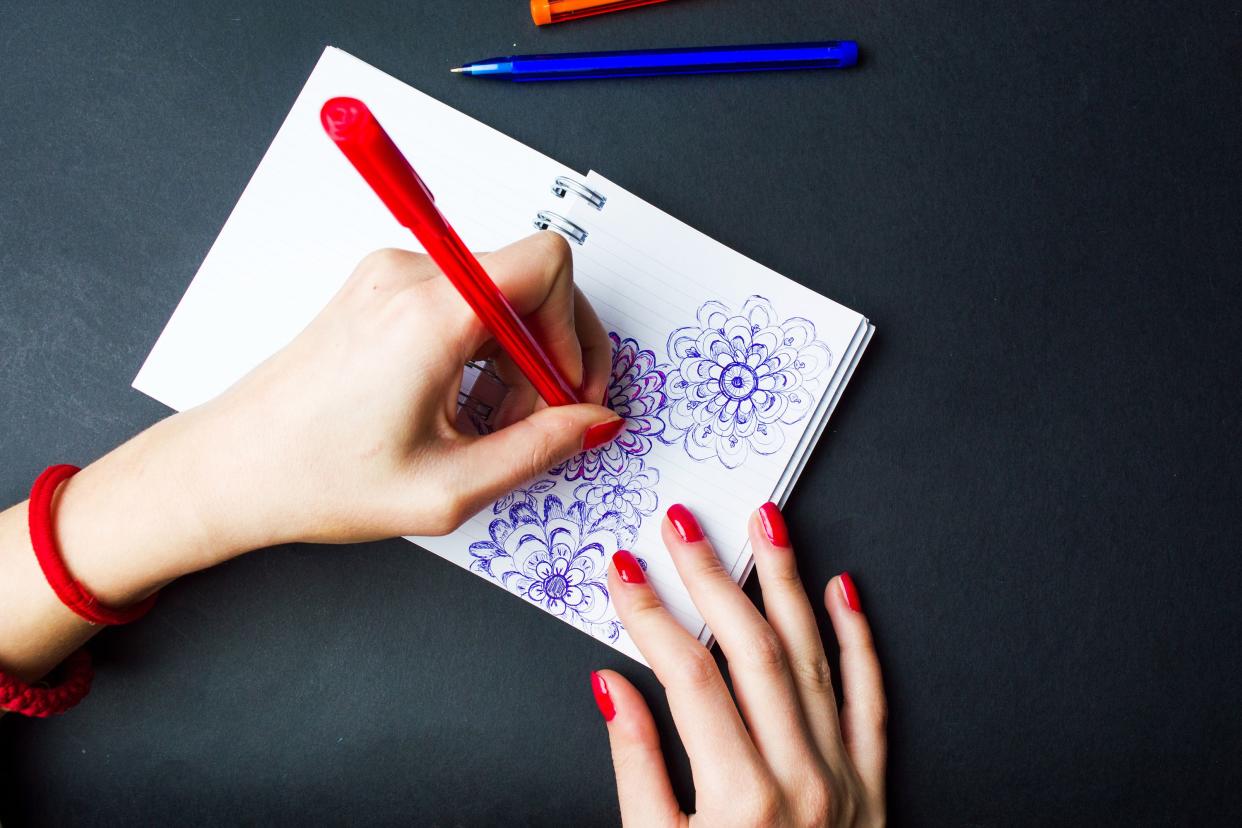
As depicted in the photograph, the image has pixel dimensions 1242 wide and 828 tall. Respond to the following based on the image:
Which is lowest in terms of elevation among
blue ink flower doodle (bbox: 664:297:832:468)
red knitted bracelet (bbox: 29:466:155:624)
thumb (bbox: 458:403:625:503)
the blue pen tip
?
red knitted bracelet (bbox: 29:466:155:624)

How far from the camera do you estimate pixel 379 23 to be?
29.7 inches

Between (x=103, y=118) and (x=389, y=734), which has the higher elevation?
(x=103, y=118)

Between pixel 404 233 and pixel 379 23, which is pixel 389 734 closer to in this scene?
pixel 404 233

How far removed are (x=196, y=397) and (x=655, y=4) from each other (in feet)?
1.79

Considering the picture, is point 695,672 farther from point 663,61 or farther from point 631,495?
point 663,61

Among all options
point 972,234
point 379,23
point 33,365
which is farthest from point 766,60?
point 33,365

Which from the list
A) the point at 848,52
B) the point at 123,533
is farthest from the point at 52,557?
the point at 848,52

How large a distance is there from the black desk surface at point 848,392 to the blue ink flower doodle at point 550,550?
0.04 m

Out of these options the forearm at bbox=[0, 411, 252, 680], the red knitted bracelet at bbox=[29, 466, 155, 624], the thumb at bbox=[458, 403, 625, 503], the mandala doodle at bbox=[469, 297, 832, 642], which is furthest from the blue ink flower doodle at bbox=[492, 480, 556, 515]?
the red knitted bracelet at bbox=[29, 466, 155, 624]

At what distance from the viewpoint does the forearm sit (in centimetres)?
61

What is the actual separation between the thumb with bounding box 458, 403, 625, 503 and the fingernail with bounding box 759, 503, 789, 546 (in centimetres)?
19

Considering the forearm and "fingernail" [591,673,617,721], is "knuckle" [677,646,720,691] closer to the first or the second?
"fingernail" [591,673,617,721]

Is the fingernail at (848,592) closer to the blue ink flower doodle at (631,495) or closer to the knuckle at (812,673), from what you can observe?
the knuckle at (812,673)

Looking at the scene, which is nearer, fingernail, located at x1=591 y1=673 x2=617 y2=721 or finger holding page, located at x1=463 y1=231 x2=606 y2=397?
finger holding page, located at x1=463 y1=231 x2=606 y2=397
